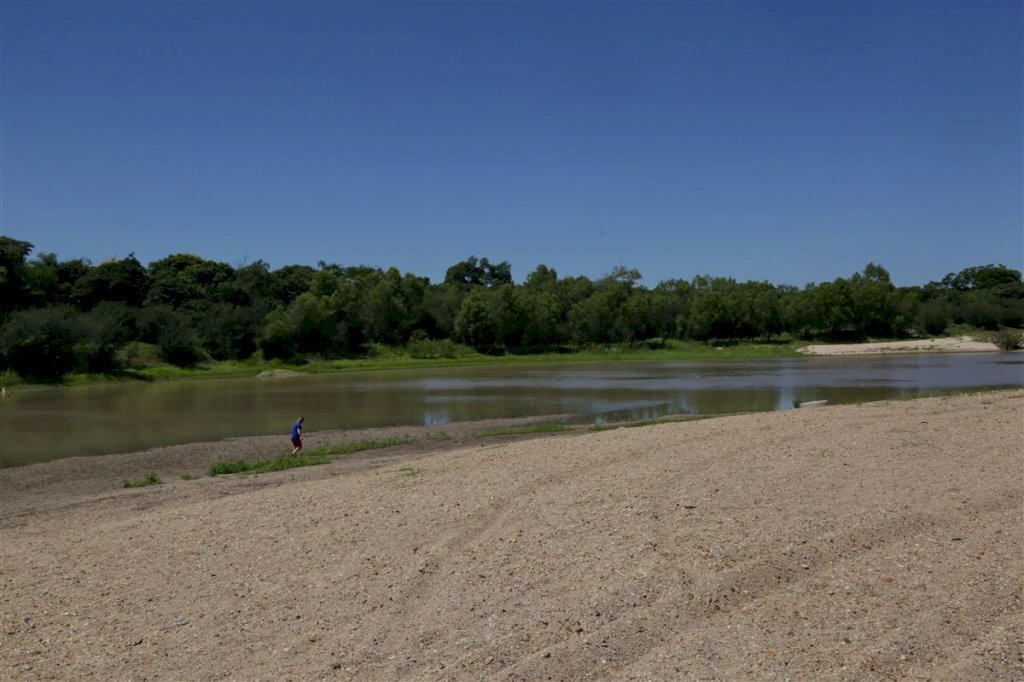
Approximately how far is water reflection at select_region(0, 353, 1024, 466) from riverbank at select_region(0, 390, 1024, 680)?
18.7m

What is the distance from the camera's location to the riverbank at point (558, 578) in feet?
22.6

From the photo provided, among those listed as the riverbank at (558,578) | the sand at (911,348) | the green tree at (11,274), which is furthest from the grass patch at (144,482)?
the sand at (911,348)

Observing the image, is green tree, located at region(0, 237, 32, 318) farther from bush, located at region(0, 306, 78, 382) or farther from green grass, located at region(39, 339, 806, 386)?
green grass, located at region(39, 339, 806, 386)

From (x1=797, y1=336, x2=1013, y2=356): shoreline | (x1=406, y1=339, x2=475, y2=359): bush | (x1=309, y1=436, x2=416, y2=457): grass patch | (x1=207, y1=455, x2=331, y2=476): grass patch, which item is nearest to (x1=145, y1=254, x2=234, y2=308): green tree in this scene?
(x1=406, y1=339, x2=475, y2=359): bush

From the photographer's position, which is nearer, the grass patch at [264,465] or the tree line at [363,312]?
the grass patch at [264,465]

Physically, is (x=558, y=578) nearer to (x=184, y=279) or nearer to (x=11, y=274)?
(x=11, y=274)

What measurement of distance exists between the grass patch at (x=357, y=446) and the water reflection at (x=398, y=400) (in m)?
4.90

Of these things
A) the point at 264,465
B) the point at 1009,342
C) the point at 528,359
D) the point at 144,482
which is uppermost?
the point at 1009,342

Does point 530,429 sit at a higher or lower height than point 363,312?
lower

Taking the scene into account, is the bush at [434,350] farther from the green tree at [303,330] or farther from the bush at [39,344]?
the bush at [39,344]

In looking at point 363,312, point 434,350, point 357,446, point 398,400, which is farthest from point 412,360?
point 357,446

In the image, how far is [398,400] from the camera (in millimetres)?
44625

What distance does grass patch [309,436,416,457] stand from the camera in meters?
24.3

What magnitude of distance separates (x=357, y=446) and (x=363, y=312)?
72.3 meters
